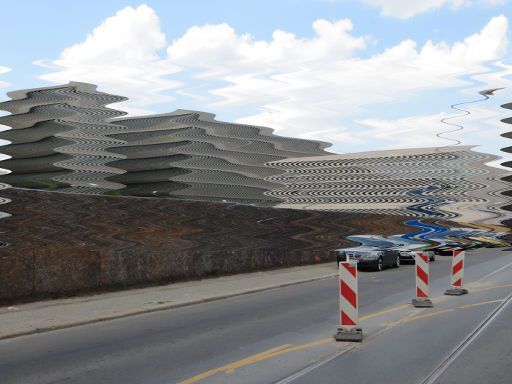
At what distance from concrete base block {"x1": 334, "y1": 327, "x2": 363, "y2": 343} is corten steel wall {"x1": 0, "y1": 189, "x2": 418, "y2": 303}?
7.54 meters

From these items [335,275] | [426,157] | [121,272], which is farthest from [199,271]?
[426,157]

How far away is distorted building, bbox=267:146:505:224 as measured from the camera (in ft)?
230

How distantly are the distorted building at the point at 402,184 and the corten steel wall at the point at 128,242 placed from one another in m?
38.5

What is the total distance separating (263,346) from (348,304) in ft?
5.71

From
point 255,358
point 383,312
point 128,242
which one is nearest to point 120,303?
point 383,312

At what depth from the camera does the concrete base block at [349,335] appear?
10729 mm

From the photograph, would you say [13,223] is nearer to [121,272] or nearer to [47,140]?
[121,272]

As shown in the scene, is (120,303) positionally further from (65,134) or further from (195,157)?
(195,157)

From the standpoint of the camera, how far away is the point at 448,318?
13562 millimetres

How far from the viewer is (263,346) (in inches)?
410

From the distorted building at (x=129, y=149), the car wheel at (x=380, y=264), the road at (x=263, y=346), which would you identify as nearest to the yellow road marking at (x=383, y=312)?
the road at (x=263, y=346)

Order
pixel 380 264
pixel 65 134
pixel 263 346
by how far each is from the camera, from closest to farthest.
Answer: pixel 263 346, pixel 380 264, pixel 65 134

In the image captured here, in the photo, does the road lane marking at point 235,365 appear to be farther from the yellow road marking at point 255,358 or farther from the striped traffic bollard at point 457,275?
the striped traffic bollard at point 457,275

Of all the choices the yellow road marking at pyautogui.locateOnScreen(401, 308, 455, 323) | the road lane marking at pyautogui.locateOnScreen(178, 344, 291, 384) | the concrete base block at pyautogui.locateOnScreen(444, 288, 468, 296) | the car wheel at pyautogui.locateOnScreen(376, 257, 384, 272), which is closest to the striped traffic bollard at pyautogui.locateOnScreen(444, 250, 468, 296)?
the concrete base block at pyautogui.locateOnScreen(444, 288, 468, 296)
